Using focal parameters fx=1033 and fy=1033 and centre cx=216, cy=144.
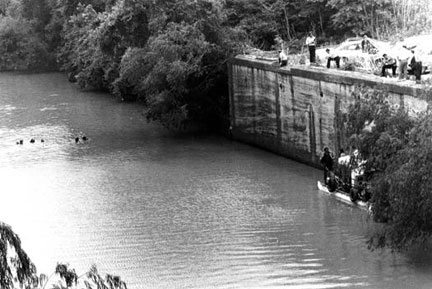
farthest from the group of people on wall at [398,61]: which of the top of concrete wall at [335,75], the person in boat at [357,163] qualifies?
the person in boat at [357,163]

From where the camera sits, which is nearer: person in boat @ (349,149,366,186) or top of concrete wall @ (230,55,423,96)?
person in boat @ (349,149,366,186)

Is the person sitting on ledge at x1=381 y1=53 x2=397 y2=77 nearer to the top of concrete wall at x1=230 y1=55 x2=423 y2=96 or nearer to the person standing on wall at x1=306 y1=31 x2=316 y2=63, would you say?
the top of concrete wall at x1=230 y1=55 x2=423 y2=96

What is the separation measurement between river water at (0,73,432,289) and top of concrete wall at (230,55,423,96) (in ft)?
10.4

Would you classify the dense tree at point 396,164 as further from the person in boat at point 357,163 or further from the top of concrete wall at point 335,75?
Result: the top of concrete wall at point 335,75

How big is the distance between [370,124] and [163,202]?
8.55 metres

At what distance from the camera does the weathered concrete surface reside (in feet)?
105

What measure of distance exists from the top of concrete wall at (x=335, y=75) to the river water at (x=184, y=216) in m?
3.17

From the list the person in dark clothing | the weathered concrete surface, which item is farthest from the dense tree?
the person in dark clothing

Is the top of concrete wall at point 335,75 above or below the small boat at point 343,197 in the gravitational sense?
above

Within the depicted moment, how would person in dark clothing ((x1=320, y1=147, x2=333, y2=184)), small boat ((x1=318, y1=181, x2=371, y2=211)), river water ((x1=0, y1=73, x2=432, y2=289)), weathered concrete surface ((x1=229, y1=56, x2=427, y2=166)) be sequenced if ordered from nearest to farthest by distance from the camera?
river water ((x1=0, y1=73, x2=432, y2=289)), small boat ((x1=318, y1=181, x2=371, y2=211)), person in dark clothing ((x1=320, y1=147, x2=333, y2=184)), weathered concrete surface ((x1=229, y1=56, x2=427, y2=166))

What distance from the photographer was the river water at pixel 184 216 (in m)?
23.7

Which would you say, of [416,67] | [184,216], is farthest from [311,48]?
[184,216]

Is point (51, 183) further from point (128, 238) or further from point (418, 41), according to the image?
point (418, 41)

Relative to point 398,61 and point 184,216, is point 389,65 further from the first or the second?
point 184,216
